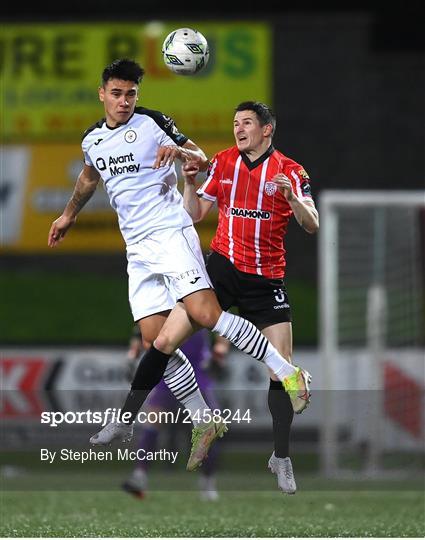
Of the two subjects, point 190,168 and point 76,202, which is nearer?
point 190,168

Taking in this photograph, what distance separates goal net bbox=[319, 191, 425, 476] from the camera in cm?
1331

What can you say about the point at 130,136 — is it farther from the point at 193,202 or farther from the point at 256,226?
the point at 256,226

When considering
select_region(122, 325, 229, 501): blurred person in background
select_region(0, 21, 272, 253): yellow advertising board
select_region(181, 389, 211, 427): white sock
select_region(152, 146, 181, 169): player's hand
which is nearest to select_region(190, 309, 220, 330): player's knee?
select_region(181, 389, 211, 427): white sock

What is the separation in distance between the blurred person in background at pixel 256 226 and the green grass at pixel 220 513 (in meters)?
1.27

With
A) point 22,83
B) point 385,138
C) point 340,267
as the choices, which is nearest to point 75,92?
point 22,83

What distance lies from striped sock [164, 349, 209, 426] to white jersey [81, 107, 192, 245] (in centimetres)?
70

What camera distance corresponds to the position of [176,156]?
24.0ft

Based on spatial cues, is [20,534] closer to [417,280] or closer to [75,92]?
[417,280]

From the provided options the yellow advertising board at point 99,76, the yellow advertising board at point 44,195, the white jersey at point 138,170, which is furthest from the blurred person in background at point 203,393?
the yellow advertising board at point 44,195

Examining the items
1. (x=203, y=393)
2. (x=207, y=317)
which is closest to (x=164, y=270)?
(x=207, y=317)

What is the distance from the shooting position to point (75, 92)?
20.6m

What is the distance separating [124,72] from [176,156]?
0.52 metres

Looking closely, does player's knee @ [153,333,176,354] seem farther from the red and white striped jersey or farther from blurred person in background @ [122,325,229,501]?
blurred person in background @ [122,325,229,501]

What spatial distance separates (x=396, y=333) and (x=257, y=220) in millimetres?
7729
